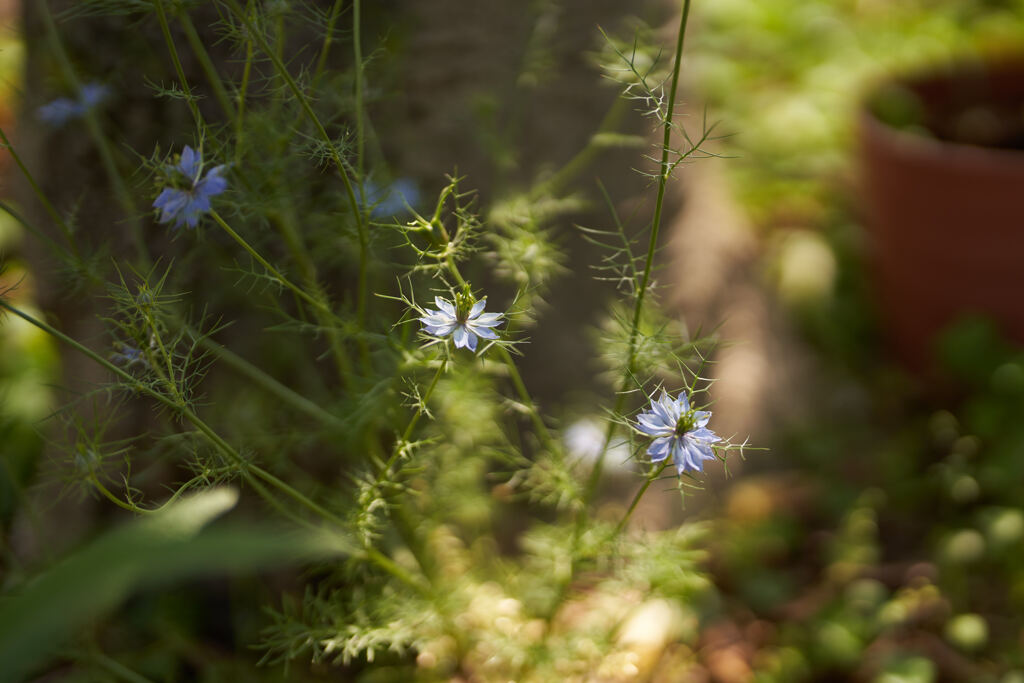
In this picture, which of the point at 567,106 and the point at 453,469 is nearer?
the point at 453,469

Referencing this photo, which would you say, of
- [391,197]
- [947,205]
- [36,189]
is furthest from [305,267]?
[947,205]

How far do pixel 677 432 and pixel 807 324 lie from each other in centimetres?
145

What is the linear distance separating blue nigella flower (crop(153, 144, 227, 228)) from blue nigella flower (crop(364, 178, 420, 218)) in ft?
0.59

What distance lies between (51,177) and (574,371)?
925 mm

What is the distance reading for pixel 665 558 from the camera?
1040 mm

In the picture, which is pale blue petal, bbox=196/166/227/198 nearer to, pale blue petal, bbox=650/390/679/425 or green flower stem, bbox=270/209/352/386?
green flower stem, bbox=270/209/352/386

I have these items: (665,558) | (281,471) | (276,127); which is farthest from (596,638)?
(276,127)

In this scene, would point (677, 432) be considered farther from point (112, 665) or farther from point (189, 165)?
point (112, 665)

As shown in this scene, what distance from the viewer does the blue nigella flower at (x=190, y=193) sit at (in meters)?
0.75

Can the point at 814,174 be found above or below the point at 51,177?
below

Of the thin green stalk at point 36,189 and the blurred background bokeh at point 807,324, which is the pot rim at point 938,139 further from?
the thin green stalk at point 36,189

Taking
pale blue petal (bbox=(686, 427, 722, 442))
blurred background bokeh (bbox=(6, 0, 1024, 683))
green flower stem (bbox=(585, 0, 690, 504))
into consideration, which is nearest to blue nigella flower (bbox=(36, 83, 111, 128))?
blurred background bokeh (bbox=(6, 0, 1024, 683))

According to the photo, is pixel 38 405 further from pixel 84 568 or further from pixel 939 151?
pixel 939 151

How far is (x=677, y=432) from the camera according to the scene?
0.70m
